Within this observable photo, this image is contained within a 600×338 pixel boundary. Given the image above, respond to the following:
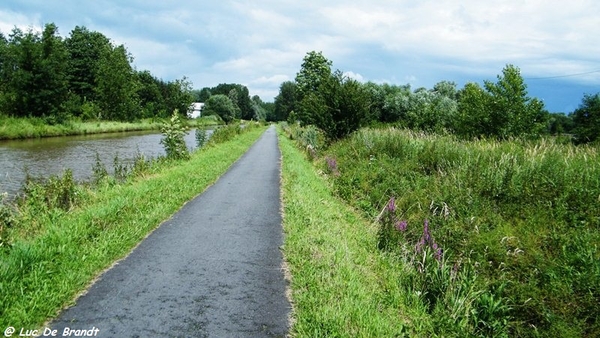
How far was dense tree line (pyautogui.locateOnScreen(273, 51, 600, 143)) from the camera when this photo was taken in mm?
22219

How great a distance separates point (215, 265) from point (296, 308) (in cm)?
174

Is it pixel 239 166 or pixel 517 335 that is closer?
pixel 517 335

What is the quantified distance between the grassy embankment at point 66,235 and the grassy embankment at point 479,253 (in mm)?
2780

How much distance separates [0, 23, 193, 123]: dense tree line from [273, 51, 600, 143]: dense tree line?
26.5 metres

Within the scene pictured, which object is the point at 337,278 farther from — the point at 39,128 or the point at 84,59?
the point at 84,59

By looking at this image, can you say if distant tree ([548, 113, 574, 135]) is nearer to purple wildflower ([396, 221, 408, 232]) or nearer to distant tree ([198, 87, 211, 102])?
purple wildflower ([396, 221, 408, 232])

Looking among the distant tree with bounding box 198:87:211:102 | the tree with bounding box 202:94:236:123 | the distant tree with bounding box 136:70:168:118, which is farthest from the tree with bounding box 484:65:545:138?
the distant tree with bounding box 198:87:211:102

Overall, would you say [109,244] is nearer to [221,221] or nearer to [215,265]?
[215,265]

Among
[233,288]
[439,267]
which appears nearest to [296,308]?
[233,288]

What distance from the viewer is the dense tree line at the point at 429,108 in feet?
72.9

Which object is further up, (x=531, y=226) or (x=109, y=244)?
(x=531, y=226)

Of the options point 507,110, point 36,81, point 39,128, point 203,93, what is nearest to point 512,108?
point 507,110

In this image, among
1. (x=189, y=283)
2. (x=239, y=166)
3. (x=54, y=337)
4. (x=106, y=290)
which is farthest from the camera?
(x=239, y=166)

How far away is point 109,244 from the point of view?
6000 mm
